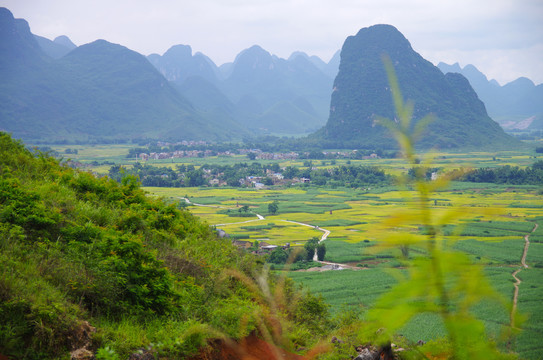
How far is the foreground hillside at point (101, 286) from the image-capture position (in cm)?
340

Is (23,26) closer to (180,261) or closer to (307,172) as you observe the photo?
(307,172)

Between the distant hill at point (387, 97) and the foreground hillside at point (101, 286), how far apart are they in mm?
69340

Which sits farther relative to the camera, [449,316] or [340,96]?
[340,96]

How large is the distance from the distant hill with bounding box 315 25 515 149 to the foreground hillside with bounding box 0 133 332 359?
6934cm

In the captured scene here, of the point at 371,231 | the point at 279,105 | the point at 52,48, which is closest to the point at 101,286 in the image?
the point at 371,231

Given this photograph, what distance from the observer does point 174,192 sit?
Result: 1582 inches

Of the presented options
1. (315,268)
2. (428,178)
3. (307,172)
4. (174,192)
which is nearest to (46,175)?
(428,178)

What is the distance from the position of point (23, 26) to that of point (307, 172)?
103562 mm

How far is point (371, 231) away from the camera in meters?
1.03

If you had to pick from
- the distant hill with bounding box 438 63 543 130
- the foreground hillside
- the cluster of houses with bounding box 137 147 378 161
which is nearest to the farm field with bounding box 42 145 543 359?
the foreground hillside

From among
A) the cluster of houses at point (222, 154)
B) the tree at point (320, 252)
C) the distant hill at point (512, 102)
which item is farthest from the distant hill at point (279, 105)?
the tree at point (320, 252)

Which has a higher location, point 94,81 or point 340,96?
point 94,81

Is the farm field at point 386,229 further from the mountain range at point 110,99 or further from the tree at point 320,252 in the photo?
the mountain range at point 110,99

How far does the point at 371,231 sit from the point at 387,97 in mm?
80345
